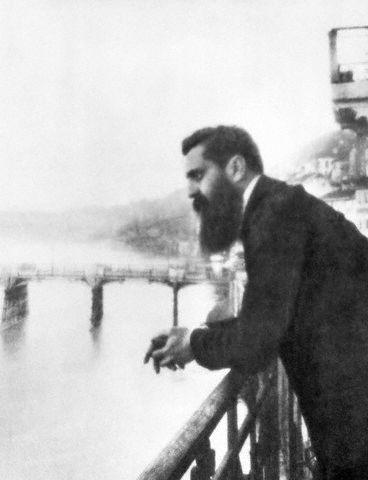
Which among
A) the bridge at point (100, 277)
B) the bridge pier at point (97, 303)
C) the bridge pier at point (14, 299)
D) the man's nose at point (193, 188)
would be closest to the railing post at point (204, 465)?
the man's nose at point (193, 188)

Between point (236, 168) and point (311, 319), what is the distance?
0.53 m

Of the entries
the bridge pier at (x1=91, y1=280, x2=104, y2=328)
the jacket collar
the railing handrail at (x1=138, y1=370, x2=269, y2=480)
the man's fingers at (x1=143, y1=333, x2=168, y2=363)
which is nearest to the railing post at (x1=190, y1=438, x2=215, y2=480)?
the railing handrail at (x1=138, y1=370, x2=269, y2=480)

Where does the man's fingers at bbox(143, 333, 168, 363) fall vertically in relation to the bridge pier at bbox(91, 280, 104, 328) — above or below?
above

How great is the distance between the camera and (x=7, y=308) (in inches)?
2333

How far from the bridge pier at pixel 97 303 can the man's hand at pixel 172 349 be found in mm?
53806

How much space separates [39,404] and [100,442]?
880 cm

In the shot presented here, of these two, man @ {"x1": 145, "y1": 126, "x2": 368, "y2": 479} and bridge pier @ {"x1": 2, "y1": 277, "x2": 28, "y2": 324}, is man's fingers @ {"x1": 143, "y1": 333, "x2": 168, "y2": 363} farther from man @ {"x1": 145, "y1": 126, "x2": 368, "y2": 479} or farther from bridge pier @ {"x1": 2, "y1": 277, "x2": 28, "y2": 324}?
bridge pier @ {"x1": 2, "y1": 277, "x2": 28, "y2": 324}

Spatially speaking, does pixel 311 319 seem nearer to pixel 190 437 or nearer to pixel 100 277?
pixel 190 437

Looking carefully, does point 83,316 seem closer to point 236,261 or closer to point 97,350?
point 97,350

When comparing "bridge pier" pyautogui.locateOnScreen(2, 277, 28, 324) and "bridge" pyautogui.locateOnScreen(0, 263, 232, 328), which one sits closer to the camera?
"bridge" pyautogui.locateOnScreen(0, 263, 232, 328)

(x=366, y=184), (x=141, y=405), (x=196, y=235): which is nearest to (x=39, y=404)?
(x=141, y=405)

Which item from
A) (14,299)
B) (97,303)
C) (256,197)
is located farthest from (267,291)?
(14,299)

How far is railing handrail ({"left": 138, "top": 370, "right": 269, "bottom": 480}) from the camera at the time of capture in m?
0.97

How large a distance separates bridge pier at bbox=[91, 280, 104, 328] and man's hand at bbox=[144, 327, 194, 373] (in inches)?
2118
